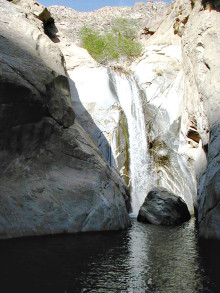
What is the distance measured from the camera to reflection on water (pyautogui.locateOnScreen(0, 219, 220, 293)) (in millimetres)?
4445

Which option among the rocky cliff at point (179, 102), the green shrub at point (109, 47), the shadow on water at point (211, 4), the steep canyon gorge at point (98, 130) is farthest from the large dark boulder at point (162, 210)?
the green shrub at point (109, 47)

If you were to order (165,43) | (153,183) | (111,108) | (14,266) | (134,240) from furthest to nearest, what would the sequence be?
1. (165,43)
2. (111,108)
3. (153,183)
4. (134,240)
5. (14,266)

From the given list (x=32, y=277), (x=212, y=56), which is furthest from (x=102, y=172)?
(x=212, y=56)

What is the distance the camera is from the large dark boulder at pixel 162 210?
35.3 ft

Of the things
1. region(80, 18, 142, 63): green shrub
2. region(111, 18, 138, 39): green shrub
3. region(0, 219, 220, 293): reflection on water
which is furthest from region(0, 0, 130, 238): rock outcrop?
region(111, 18, 138, 39): green shrub

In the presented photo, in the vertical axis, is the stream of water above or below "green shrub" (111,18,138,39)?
below

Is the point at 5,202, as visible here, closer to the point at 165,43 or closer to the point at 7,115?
the point at 7,115

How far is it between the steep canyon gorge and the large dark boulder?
0.79 meters

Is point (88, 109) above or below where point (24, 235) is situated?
above

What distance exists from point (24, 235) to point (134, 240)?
289 cm

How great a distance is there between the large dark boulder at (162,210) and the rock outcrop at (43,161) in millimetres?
1181

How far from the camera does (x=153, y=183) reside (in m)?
15.3

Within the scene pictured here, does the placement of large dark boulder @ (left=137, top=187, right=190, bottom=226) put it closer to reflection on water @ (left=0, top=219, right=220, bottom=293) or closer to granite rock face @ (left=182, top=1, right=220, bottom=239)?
granite rock face @ (left=182, top=1, right=220, bottom=239)

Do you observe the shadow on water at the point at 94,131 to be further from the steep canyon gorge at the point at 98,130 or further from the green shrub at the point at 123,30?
the green shrub at the point at 123,30
